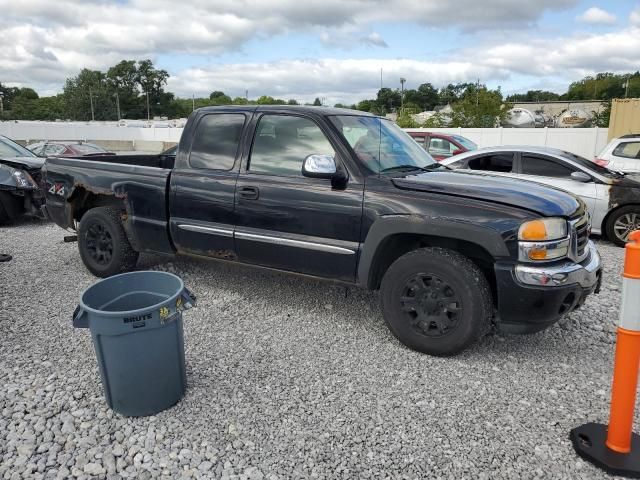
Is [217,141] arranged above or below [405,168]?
above

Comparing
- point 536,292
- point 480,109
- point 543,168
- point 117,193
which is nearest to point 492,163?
point 543,168

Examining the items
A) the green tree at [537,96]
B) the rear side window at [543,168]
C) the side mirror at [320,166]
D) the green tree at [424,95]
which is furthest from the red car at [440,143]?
the green tree at [537,96]

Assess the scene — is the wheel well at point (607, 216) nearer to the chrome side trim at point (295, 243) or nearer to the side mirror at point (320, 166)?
the chrome side trim at point (295, 243)

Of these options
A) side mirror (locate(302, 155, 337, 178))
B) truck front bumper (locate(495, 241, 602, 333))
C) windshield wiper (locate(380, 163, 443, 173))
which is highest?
side mirror (locate(302, 155, 337, 178))

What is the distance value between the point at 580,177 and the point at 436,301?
5036 millimetres

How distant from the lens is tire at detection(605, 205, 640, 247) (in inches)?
289

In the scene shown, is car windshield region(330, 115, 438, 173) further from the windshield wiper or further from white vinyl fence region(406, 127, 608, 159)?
white vinyl fence region(406, 127, 608, 159)

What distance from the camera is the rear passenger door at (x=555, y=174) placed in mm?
7535

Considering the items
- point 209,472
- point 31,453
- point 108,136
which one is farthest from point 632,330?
point 108,136

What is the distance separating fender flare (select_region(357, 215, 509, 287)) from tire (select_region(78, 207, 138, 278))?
277 cm

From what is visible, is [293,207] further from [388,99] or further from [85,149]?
[388,99]

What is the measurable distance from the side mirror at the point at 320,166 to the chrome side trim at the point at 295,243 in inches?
22.6

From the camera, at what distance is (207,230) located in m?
4.63

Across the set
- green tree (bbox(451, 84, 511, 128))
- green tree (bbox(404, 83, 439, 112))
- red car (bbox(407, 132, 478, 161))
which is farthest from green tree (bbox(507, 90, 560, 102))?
red car (bbox(407, 132, 478, 161))
